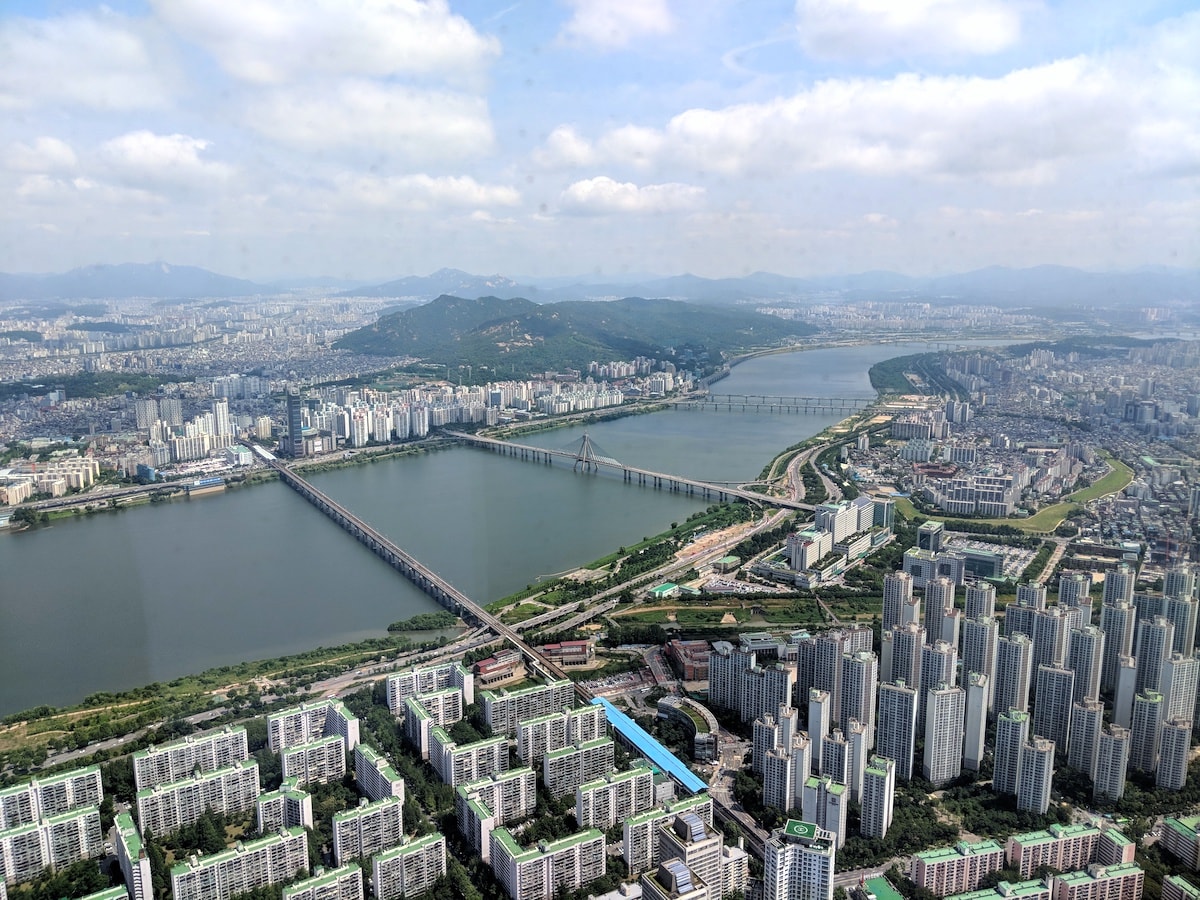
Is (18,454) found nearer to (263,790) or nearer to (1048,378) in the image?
(263,790)

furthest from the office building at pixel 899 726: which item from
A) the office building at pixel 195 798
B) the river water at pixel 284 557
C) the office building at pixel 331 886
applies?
the river water at pixel 284 557

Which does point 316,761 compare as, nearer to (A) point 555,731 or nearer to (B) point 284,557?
(A) point 555,731

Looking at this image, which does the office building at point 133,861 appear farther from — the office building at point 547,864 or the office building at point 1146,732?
the office building at point 1146,732

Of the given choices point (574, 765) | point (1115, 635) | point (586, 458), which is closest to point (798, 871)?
point (574, 765)

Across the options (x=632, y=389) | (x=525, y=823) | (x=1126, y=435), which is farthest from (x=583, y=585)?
(x=632, y=389)

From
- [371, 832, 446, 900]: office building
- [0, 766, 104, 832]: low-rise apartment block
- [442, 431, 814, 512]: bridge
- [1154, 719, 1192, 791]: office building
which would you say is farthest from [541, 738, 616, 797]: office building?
[442, 431, 814, 512]: bridge

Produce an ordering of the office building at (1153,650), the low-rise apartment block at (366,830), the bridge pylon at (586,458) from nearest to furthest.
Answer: the low-rise apartment block at (366,830) < the office building at (1153,650) < the bridge pylon at (586,458)
